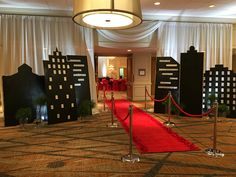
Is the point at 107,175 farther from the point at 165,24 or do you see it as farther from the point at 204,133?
the point at 165,24

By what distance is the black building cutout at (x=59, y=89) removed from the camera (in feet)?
19.9

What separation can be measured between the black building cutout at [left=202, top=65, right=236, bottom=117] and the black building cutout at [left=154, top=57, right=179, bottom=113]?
3.28 feet

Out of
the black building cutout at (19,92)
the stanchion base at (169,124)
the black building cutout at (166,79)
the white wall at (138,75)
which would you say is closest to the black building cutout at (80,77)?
the black building cutout at (19,92)

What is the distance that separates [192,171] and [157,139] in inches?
61.6

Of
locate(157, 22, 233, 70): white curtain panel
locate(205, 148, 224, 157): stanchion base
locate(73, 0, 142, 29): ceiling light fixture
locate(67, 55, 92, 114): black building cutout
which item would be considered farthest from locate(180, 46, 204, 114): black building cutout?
locate(73, 0, 142, 29): ceiling light fixture

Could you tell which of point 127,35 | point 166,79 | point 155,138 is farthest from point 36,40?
point 155,138

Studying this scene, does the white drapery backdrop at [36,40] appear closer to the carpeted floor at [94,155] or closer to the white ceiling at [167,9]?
the white ceiling at [167,9]

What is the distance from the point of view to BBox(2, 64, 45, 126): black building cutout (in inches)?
223

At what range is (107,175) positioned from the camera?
3113mm

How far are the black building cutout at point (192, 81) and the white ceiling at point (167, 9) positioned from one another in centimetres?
137

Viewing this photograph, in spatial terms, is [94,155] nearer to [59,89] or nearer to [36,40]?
[59,89]

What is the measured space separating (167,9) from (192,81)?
8.30ft

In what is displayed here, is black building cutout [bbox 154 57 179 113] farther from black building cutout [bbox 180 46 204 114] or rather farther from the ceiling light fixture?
the ceiling light fixture

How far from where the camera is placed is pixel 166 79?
7648mm
